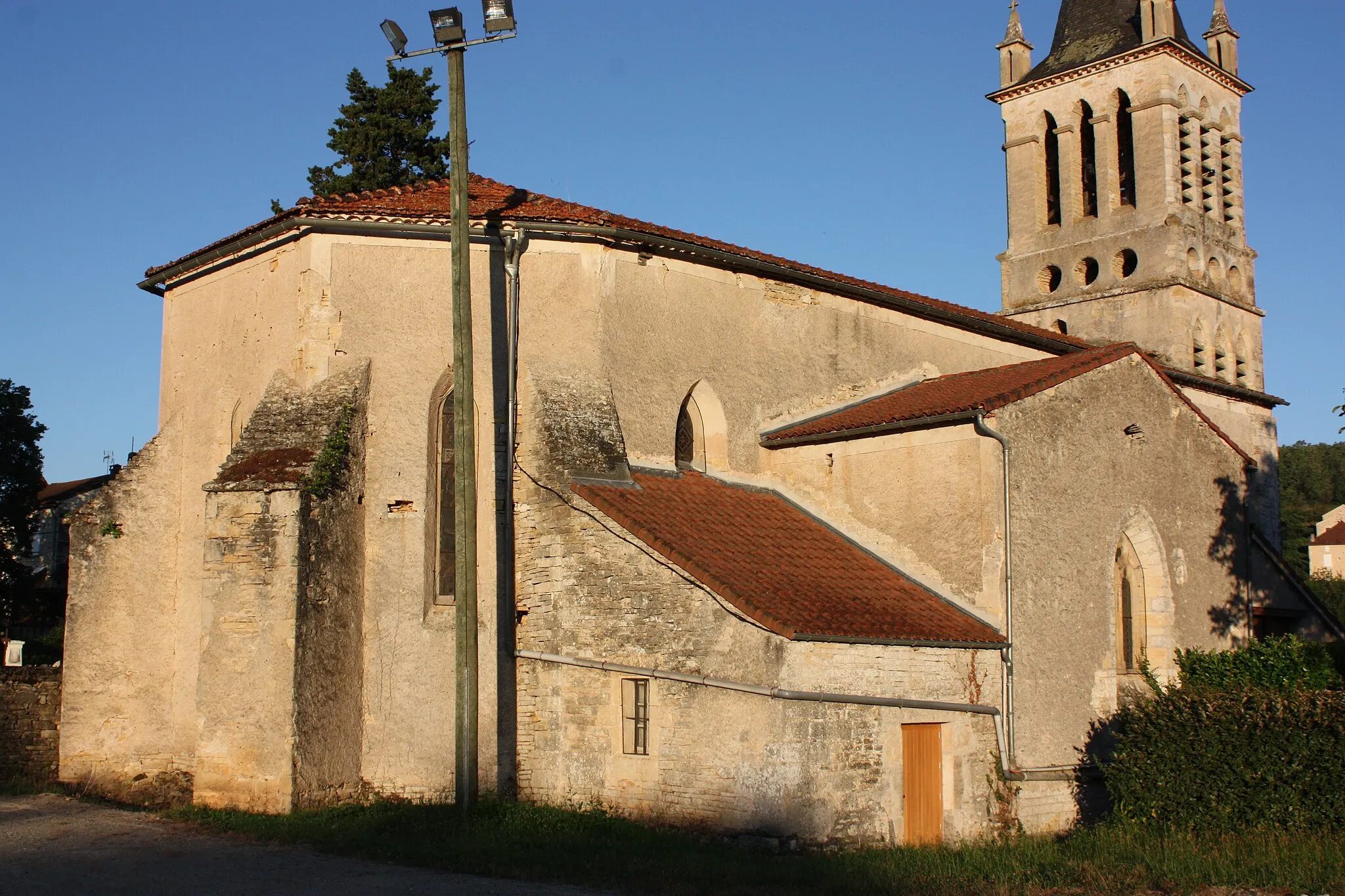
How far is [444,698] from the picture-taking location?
15.2m

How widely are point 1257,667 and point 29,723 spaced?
1767 cm

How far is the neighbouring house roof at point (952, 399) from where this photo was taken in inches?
639

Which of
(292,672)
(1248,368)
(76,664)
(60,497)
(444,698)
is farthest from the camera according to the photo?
(60,497)

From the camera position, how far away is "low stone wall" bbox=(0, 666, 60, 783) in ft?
60.5

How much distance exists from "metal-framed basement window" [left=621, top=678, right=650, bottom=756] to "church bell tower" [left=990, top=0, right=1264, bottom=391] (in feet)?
59.8

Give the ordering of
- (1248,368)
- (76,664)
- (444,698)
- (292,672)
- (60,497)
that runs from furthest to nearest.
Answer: (60,497) < (1248,368) < (76,664) < (444,698) < (292,672)

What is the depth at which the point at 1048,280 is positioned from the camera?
30.5m

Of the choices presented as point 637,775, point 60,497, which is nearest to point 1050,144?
point 637,775

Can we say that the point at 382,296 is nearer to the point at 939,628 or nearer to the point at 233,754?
the point at 233,754

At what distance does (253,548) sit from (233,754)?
2283 millimetres

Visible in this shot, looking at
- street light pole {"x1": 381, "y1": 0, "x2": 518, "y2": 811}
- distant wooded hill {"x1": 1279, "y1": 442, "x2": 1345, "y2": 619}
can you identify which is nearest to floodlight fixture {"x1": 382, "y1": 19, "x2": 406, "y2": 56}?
street light pole {"x1": 381, "y1": 0, "x2": 518, "y2": 811}

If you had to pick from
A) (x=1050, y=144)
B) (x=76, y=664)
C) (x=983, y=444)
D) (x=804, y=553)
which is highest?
(x=1050, y=144)

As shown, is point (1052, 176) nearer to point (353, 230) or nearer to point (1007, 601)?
point (1007, 601)

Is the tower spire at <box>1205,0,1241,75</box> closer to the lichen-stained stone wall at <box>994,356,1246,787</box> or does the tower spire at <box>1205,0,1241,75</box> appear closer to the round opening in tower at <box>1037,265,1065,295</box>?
the round opening in tower at <box>1037,265,1065,295</box>
